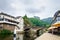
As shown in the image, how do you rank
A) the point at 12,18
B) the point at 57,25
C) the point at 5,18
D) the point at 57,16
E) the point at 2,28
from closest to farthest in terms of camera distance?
the point at 57,25, the point at 57,16, the point at 2,28, the point at 5,18, the point at 12,18

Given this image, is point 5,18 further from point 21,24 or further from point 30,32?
point 21,24

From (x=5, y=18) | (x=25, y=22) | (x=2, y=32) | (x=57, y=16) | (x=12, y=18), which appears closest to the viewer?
(x=57, y=16)

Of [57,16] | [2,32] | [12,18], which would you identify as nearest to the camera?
[57,16]

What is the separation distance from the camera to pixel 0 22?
29.3 metres

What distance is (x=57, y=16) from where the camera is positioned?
19.3 m

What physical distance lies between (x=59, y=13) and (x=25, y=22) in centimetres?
2317

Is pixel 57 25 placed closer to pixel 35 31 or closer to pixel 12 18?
pixel 35 31

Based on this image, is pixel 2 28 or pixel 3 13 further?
pixel 3 13

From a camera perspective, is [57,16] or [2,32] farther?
[2,32]

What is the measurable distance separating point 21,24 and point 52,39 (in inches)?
1126

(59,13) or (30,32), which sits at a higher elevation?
(59,13)

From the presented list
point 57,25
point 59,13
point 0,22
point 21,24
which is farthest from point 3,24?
point 57,25

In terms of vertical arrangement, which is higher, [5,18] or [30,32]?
[5,18]

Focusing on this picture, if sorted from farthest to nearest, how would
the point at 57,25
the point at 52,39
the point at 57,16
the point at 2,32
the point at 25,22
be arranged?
1. the point at 25,22
2. the point at 2,32
3. the point at 57,16
4. the point at 57,25
5. the point at 52,39
